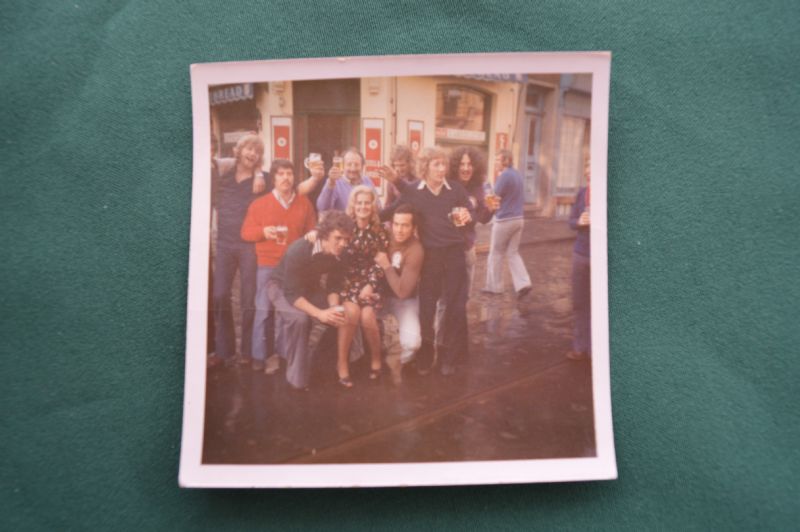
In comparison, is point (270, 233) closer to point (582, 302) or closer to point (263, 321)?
point (263, 321)


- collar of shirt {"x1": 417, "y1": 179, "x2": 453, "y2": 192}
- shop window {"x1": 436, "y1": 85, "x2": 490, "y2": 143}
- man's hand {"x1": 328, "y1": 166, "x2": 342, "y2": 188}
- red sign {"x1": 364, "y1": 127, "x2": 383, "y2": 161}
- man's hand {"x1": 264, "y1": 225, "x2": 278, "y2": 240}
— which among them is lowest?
man's hand {"x1": 264, "y1": 225, "x2": 278, "y2": 240}

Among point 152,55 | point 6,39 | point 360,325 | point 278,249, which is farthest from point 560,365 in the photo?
point 6,39

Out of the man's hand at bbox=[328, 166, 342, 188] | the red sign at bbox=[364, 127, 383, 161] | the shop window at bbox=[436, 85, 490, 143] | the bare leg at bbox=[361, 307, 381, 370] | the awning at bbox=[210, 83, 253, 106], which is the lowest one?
the bare leg at bbox=[361, 307, 381, 370]

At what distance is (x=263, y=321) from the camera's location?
63cm

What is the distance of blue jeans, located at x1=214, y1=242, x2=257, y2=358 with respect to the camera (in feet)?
2.06

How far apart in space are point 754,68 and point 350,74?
441 mm

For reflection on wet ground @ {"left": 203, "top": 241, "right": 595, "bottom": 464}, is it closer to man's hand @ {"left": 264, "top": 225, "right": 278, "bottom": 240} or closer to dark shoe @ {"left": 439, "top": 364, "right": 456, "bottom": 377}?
dark shoe @ {"left": 439, "top": 364, "right": 456, "bottom": 377}

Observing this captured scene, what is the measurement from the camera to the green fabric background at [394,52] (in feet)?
2.07

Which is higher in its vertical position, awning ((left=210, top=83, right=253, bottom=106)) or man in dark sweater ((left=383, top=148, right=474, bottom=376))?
awning ((left=210, top=83, right=253, bottom=106))

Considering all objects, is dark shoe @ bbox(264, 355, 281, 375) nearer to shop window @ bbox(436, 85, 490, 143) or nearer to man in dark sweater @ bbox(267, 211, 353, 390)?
man in dark sweater @ bbox(267, 211, 353, 390)

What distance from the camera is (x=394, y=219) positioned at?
0.62 m

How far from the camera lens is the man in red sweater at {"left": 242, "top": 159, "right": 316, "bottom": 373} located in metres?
0.62

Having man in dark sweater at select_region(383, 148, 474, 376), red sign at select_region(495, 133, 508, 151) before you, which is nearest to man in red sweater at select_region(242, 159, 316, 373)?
man in dark sweater at select_region(383, 148, 474, 376)

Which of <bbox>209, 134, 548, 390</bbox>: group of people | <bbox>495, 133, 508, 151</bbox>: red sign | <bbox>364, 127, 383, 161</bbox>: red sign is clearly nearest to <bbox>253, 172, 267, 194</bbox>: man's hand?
<bbox>209, 134, 548, 390</bbox>: group of people
